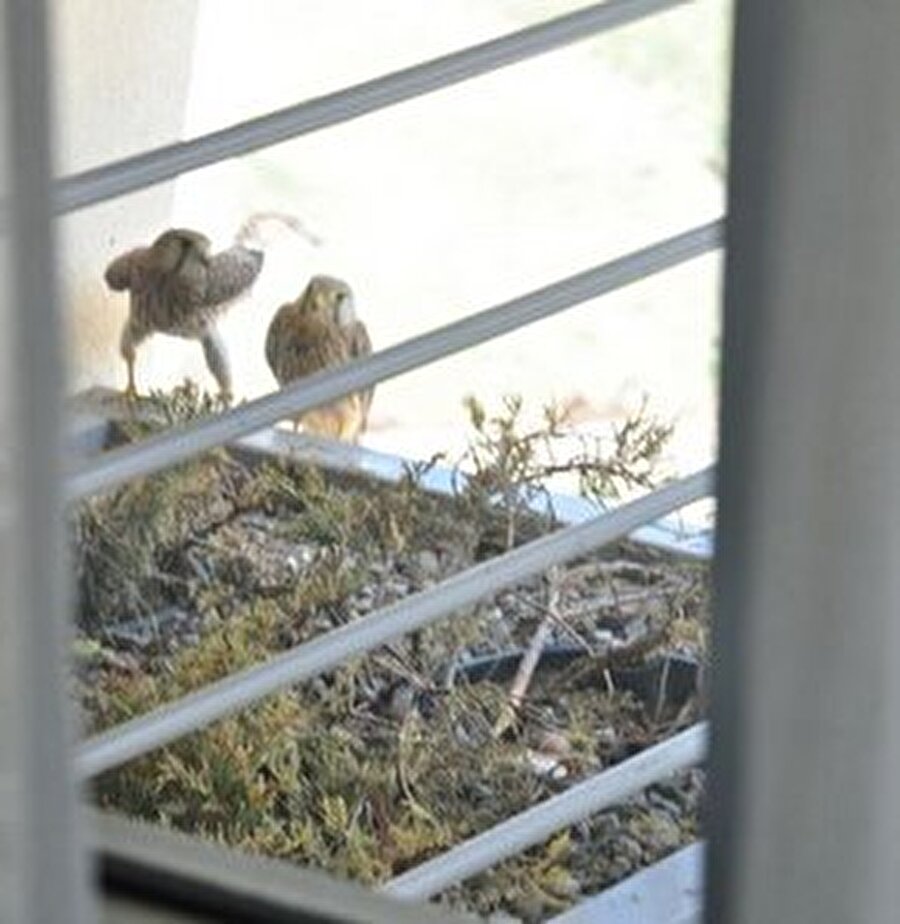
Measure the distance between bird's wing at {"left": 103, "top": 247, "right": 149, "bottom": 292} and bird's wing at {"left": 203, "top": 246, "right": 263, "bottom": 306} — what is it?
0.22 feet

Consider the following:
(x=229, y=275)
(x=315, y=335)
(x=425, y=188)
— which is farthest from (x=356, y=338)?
(x=425, y=188)

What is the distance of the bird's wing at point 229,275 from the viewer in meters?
2.44

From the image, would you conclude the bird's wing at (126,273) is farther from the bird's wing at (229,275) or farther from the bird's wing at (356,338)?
the bird's wing at (356,338)

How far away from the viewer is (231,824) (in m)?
1.84

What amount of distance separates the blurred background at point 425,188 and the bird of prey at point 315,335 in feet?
0.36

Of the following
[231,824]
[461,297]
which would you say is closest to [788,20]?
[231,824]

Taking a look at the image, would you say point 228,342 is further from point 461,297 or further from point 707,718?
point 707,718

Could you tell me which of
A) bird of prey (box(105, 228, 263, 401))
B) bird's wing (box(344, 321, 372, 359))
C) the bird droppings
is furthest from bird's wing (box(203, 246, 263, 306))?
the bird droppings

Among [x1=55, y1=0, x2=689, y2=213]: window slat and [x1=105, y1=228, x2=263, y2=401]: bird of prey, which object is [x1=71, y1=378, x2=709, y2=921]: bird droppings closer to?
[x1=105, y1=228, x2=263, y2=401]: bird of prey

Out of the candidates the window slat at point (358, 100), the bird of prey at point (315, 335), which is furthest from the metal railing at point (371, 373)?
the bird of prey at point (315, 335)

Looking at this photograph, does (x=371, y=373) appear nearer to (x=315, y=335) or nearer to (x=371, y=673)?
(x=371, y=673)

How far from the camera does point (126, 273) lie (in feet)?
8.07

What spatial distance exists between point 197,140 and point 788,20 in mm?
649

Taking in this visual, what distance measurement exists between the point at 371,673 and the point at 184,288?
60 centimetres
